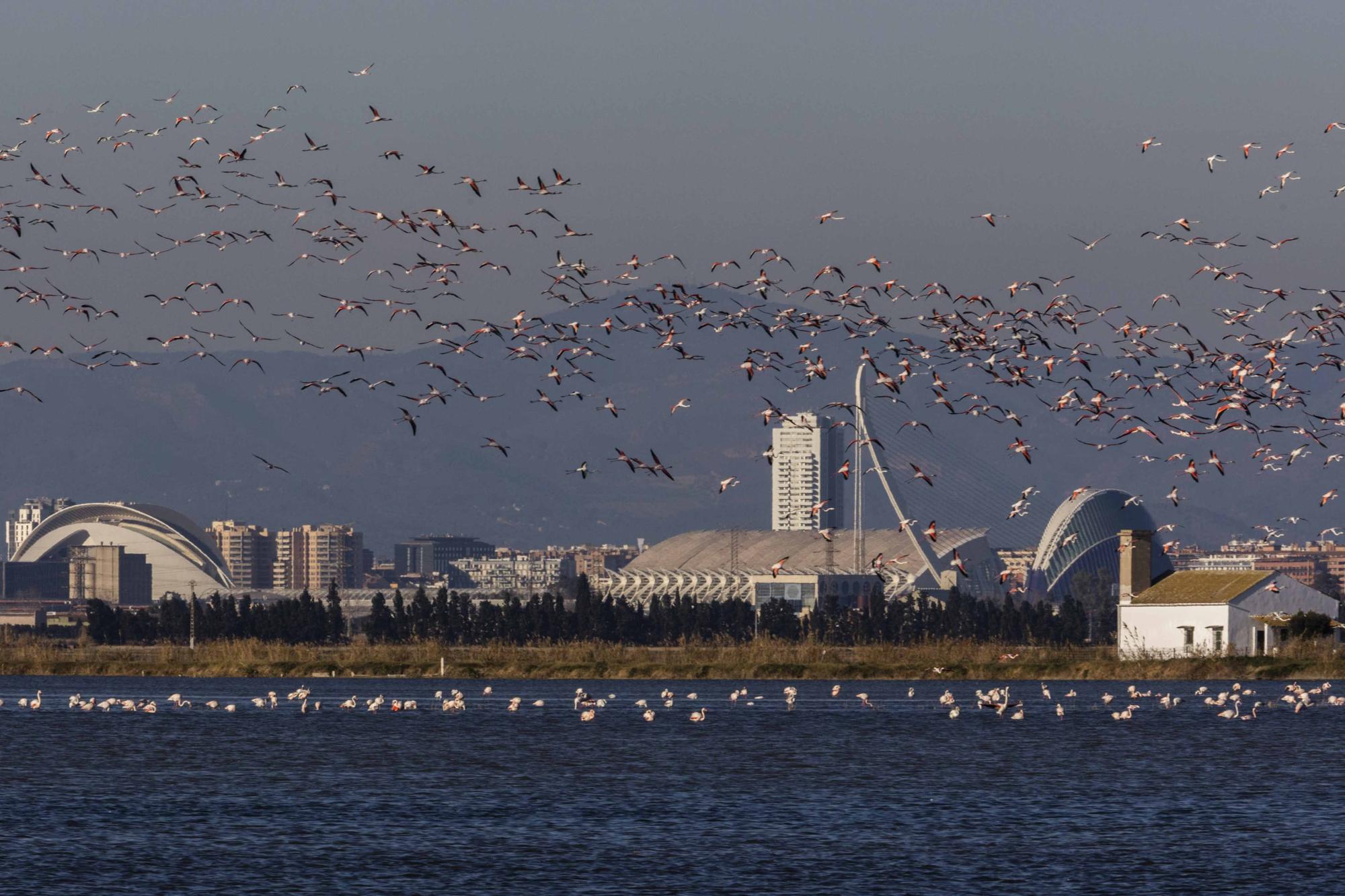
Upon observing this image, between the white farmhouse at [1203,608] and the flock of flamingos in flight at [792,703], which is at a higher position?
the white farmhouse at [1203,608]

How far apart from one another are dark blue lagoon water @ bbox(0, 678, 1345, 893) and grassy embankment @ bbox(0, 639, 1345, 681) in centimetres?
2299

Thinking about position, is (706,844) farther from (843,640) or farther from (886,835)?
(843,640)

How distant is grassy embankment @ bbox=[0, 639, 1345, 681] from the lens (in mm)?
124000

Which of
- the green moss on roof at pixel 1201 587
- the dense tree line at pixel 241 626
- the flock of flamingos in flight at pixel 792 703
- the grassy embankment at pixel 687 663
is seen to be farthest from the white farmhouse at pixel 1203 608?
the dense tree line at pixel 241 626

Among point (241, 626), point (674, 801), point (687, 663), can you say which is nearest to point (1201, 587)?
point (687, 663)

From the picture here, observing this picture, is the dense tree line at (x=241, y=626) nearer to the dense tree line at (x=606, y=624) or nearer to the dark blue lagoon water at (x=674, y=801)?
the dense tree line at (x=606, y=624)

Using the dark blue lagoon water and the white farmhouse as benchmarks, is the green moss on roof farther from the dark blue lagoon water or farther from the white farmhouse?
the dark blue lagoon water

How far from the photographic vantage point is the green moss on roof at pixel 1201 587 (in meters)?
126

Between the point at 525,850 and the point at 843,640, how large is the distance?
454ft

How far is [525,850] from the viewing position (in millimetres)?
49562

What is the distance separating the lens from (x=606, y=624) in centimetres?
19275

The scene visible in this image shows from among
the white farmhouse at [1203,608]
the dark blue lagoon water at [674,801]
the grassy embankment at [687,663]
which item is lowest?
the grassy embankment at [687,663]

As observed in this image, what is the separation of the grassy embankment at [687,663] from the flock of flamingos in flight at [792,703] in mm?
8454

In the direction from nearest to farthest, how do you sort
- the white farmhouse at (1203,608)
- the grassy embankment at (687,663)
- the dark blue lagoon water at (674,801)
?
the dark blue lagoon water at (674,801) < the grassy embankment at (687,663) < the white farmhouse at (1203,608)
